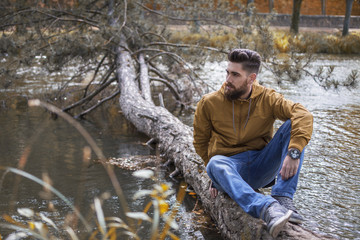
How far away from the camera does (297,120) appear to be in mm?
2924

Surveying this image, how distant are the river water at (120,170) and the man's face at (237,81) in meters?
1.05

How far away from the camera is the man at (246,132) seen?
2992mm

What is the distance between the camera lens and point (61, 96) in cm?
870

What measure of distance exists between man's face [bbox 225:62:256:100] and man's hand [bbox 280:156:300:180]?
57 cm

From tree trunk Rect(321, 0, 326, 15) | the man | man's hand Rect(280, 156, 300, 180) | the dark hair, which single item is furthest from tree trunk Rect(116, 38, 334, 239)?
tree trunk Rect(321, 0, 326, 15)

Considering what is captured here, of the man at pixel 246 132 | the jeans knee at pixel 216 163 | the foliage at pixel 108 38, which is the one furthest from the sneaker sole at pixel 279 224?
the foliage at pixel 108 38

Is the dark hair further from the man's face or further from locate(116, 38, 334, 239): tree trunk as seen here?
locate(116, 38, 334, 239): tree trunk

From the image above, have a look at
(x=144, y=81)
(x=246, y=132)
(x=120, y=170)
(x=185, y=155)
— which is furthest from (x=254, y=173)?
(x=144, y=81)

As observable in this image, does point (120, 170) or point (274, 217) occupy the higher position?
point (274, 217)

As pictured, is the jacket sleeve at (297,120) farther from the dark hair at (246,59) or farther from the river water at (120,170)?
the river water at (120,170)

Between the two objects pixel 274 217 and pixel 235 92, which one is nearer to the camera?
pixel 274 217

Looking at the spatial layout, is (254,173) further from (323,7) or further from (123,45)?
(323,7)

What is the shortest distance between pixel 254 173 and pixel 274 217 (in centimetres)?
84

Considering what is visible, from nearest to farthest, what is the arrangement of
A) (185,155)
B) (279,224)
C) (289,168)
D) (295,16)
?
(279,224)
(289,168)
(185,155)
(295,16)
